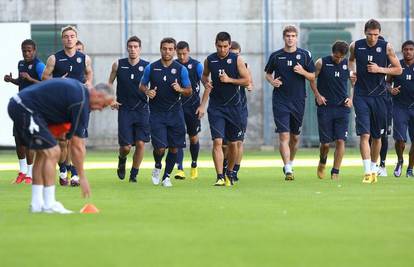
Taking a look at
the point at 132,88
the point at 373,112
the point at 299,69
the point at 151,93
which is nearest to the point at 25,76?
the point at 132,88

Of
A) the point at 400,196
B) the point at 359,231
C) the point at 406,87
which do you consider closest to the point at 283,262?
the point at 359,231

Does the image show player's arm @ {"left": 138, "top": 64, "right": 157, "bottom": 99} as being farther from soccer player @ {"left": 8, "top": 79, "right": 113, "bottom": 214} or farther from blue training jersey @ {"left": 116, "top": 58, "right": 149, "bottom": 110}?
soccer player @ {"left": 8, "top": 79, "right": 113, "bottom": 214}

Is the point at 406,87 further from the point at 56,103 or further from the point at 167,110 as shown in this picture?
the point at 56,103

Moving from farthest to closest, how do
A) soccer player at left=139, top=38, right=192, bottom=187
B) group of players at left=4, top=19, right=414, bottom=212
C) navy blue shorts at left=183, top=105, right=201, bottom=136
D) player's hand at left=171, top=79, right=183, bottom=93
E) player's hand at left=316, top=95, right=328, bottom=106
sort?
navy blue shorts at left=183, top=105, right=201, bottom=136 → player's hand at left=316, top=95, right=328, bottom=106 → soccer player at left=139, top=38, right=192, bottom=187 → group of players at left=4, top=19, right=414, bottom=212 → player's hand at left=171, top=79, right=183, bottom=93

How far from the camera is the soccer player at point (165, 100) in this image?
1958 centimetres

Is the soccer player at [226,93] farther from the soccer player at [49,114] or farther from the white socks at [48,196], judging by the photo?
the white socks at [48,196]

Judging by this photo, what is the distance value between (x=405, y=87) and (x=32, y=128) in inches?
393

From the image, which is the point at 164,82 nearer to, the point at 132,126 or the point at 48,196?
the point at 132,126

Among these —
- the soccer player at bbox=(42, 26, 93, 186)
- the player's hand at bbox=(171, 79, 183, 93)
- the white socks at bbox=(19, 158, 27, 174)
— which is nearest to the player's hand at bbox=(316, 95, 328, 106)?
the player's hand at bbox=(171, 79, 183, 93)

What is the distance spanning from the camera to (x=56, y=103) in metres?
13.6

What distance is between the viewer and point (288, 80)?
21.0 m

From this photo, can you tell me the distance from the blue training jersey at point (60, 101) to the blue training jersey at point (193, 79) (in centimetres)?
864

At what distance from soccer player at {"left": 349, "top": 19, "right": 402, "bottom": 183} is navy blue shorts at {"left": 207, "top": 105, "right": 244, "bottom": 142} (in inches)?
75.5

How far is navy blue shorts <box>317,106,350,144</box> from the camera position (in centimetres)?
2131
